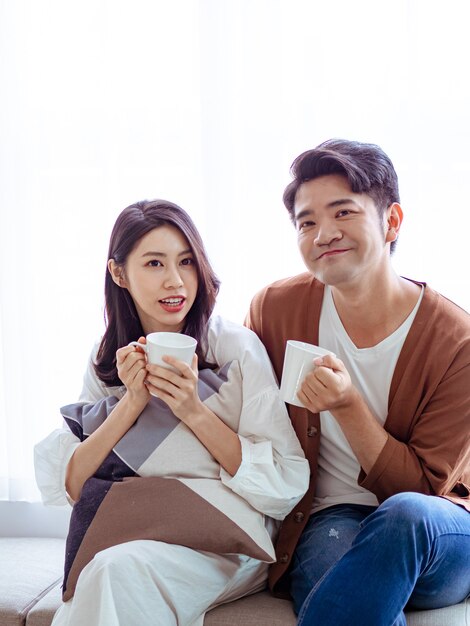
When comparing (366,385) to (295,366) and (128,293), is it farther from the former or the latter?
(128,293)

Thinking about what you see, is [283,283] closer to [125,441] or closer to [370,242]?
[370,242]

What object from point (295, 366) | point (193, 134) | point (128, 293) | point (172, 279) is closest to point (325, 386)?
point (295, 366)

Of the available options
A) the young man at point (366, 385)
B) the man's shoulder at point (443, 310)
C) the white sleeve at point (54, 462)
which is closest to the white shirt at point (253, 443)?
the white sleeve at point (54, 462)

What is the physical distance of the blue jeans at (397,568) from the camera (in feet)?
4.41

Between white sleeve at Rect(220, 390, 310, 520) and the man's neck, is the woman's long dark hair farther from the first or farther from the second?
the man's neck

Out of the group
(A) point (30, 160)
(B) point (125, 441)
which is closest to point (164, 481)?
(B) point (125, 441)

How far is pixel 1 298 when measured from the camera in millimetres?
2320

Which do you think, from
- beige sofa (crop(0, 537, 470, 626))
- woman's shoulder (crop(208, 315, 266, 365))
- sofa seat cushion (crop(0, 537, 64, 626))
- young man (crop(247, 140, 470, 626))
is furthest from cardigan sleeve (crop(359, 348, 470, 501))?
sofa seat cushion (crop(0, 537, 64, 626))

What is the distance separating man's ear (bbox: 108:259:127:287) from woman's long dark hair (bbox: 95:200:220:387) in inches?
0.4

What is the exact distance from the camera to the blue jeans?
52.9 inches

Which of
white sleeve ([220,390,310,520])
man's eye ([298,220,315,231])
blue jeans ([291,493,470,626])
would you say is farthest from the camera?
man's eye ([298,220,315,231])

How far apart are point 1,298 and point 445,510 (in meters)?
1.45

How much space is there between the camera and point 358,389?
1.79 metres

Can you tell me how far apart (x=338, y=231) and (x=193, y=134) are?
0.68 m
